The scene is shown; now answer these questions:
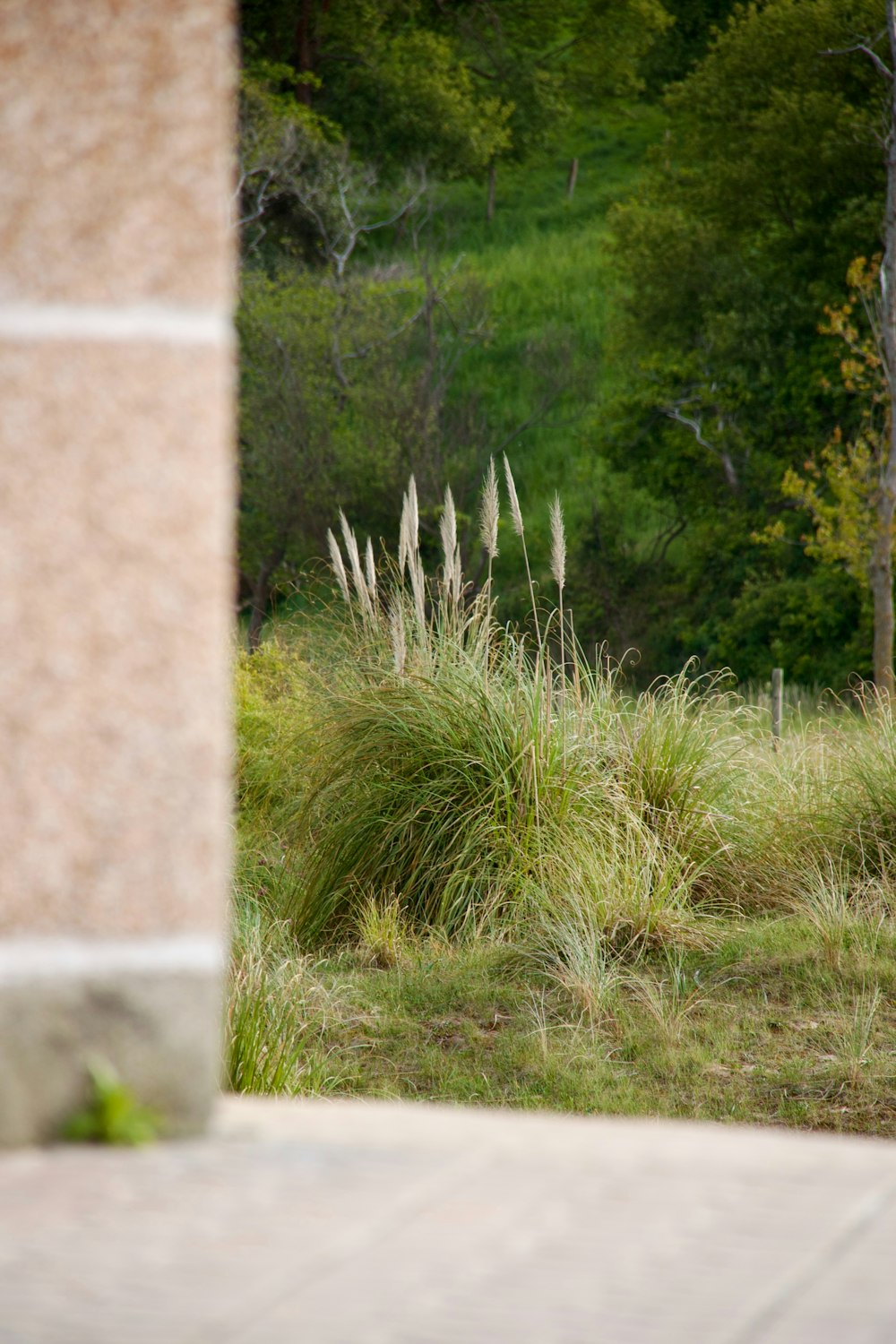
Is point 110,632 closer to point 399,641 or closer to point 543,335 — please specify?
point 399,641

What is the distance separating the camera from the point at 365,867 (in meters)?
5.89

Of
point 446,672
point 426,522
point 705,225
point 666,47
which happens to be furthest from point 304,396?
point 446,672

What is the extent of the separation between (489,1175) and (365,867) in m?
4.58

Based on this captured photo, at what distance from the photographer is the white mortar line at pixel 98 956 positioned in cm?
136

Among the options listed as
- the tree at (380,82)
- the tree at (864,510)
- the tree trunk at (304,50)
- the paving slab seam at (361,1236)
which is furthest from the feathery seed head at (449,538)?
the tree trunk at (304,50)

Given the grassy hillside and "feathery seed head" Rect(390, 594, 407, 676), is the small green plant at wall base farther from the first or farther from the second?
the grassy hillside

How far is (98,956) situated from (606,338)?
80.9 ft

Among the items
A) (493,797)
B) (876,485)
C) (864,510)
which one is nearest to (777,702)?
(493,797)

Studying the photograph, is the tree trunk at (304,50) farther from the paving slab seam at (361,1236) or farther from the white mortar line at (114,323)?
the paving slab seam at (361,1236)

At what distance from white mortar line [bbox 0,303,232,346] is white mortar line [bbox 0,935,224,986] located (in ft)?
1.80

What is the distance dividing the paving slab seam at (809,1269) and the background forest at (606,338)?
1485 centimetres

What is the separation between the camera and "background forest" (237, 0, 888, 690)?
19094mm

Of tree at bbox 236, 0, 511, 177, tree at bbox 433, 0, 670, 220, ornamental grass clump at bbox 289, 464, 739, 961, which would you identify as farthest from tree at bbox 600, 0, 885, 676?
ornamental grass clump at bbox 289, 464, 739, 961

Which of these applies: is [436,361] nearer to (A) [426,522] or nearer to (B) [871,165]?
(A) [426,522]
